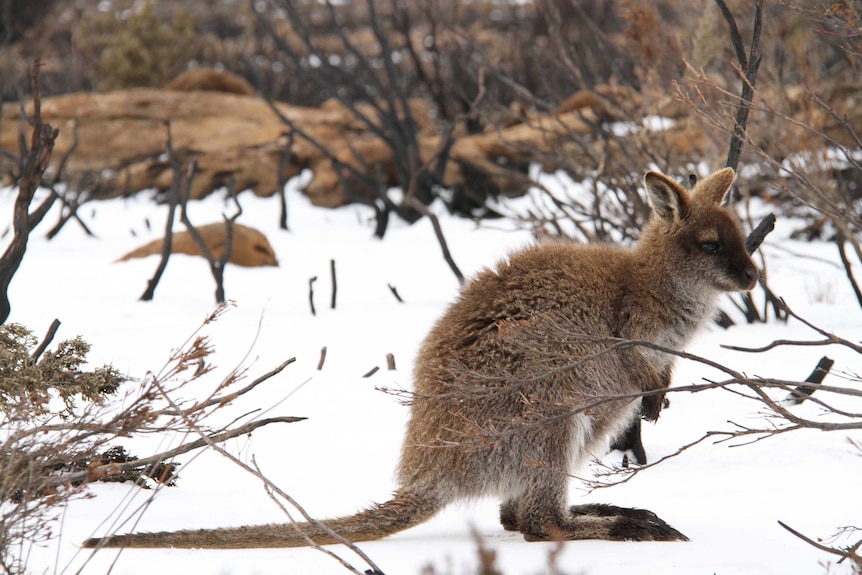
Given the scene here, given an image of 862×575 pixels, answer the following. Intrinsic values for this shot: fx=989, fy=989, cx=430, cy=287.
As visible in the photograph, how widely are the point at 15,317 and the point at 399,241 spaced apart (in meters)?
4.11

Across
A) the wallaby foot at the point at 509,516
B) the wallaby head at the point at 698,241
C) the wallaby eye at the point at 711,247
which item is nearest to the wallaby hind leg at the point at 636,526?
the wallaby foot at the point at 509,516

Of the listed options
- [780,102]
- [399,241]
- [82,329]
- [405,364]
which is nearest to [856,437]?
[405,364]

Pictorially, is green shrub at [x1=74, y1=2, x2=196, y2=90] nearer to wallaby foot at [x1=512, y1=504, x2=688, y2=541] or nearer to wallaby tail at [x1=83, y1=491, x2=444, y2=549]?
Result: wallaby tail at [x1=83, y1=491, x2=444, y2=549]

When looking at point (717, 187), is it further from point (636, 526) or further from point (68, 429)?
point (68, 429)

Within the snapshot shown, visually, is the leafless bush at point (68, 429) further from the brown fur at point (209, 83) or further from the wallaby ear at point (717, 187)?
the brown fur at point (209, 83)

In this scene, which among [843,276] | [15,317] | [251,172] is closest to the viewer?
[15,317]

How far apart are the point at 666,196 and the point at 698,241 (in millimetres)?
215

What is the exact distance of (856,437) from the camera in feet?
14.7

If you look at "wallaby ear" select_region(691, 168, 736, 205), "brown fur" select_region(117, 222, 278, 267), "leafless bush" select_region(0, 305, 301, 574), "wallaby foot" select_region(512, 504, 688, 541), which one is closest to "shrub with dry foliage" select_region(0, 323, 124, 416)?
"leafless bush" select_region(0, 305, 301, 574)

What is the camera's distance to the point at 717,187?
157 inches

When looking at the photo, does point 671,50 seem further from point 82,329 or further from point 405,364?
point 82,329

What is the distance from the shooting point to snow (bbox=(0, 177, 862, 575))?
10.00 feet

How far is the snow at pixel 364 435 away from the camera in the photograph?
3047 mm

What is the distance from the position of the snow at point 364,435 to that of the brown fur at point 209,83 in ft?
19.5
